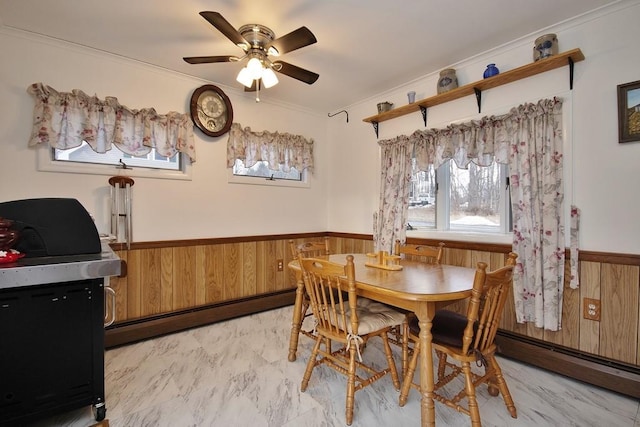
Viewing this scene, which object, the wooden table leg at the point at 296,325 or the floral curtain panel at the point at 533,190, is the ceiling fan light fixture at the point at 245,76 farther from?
the floral curtain panel at the point at 533,190

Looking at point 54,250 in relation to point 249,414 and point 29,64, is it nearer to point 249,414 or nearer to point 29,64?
point 249,414

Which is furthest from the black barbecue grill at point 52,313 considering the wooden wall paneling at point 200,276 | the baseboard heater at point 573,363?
the baseboard heater at point 573,363

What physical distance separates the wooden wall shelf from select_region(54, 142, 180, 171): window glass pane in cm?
218

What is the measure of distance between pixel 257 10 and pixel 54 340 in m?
2.22

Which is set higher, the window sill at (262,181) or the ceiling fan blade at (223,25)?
the ceiling fan blade at (223,25)

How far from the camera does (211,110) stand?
3.12 m

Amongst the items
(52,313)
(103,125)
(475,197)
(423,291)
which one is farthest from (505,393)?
(103,125)

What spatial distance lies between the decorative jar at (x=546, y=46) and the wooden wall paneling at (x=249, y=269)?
3.08m

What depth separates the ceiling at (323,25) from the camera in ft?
6.39

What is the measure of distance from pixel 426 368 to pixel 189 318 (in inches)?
90.9

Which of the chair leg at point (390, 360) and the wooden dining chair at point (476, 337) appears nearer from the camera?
the wooden dining chair at point (476, 337)

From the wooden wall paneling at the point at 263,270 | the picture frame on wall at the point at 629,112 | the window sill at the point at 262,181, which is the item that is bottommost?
the wooden wall paneling at the point at 263,270

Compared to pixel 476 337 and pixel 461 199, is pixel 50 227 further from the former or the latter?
pixel 461 199

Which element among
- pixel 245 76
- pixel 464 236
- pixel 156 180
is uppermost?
pixel 245 76
